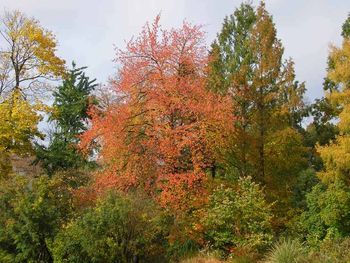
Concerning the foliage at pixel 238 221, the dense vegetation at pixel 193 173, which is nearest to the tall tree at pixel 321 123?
the dense vegetation at pixel 193 173

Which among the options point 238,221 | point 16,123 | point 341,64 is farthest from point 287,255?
point 16,123

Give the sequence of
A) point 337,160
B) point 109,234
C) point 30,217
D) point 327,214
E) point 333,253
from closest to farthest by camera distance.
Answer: point 333,253
point 109,234
point 30,217
point 327,214
point 337,160

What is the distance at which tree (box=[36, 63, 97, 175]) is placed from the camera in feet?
87.4

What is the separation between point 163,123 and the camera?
719 inches

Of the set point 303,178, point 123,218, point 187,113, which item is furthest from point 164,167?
point 303,178

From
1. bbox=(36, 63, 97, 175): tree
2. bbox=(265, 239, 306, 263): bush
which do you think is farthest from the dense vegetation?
bbox=(36, 63, 97, 175): tree

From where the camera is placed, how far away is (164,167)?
17.6 metres

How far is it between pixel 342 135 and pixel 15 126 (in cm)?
1449

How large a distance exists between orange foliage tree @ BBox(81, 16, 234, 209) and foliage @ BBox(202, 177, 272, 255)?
125 centimetres

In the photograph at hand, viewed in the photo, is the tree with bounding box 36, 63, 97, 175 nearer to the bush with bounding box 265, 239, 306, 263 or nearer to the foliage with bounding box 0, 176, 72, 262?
the foliage with bounding box 0, 176, 72, 262

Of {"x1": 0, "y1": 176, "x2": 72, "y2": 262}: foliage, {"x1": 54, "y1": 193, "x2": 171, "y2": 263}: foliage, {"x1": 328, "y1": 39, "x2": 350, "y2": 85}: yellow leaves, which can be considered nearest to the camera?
{"x1": 54, "y1": 193, "x2": 171, "y2": 263}: foliage

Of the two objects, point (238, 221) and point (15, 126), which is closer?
point (238, 221)

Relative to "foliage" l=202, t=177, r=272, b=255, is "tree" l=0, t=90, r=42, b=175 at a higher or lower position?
higher

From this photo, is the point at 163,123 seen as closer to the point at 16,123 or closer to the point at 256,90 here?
the point at 256,90
